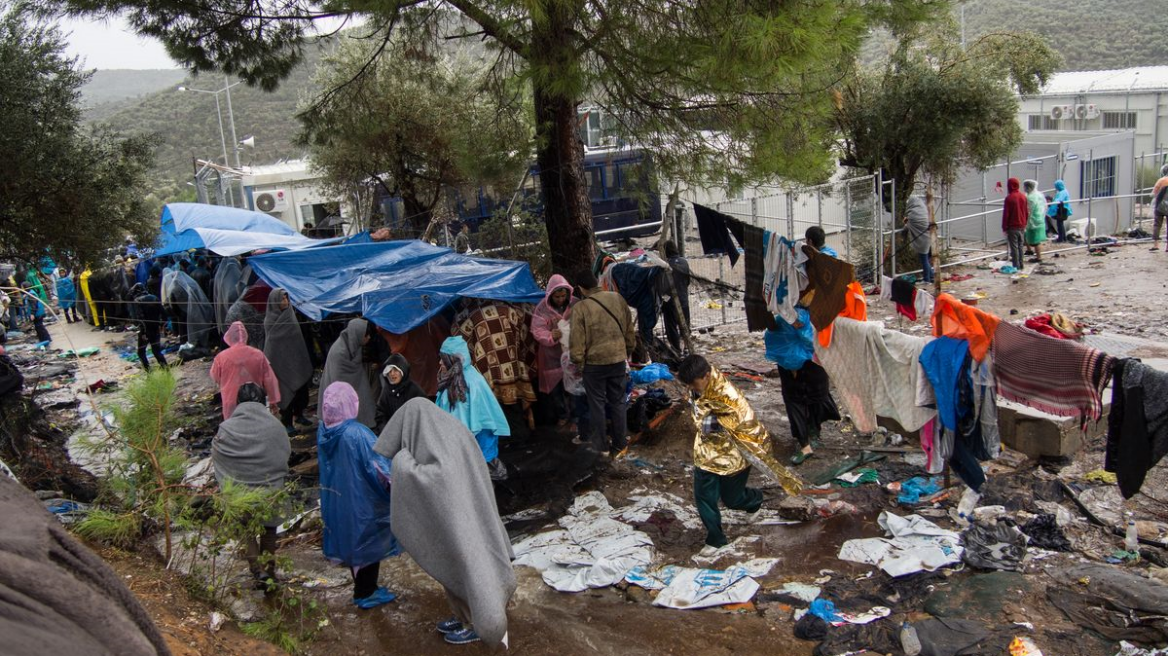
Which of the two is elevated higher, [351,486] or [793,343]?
[793,343]

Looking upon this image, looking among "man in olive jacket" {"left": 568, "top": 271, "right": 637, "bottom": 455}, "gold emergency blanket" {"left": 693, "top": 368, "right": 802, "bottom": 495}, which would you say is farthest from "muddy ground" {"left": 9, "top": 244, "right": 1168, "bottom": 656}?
"gold emergency blanket" {"left": 693, "top": 368, "right": 802, "bottom": 495}

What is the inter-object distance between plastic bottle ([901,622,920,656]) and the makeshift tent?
26.8 ft

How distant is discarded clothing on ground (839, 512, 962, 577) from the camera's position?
16.5 ft

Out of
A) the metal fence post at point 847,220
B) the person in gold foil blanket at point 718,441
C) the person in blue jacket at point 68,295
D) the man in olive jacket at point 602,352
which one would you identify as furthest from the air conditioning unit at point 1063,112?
the person in blue jacket at point 68,295

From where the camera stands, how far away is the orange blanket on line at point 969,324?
505 cm

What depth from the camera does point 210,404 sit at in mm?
10555

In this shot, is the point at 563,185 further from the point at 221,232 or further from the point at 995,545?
the point at 995,545

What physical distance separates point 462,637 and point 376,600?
2.64 feet

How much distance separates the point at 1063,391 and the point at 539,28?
460 cm

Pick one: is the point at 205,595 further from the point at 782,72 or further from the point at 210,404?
the point at 210,404

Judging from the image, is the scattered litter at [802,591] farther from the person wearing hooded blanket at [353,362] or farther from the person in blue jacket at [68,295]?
the person in blue jacket at [68,295]

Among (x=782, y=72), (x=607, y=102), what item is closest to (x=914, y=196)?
(x=607, y=102)

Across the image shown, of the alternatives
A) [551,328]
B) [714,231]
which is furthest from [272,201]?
[714,231]

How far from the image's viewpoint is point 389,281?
8133 millimetres
